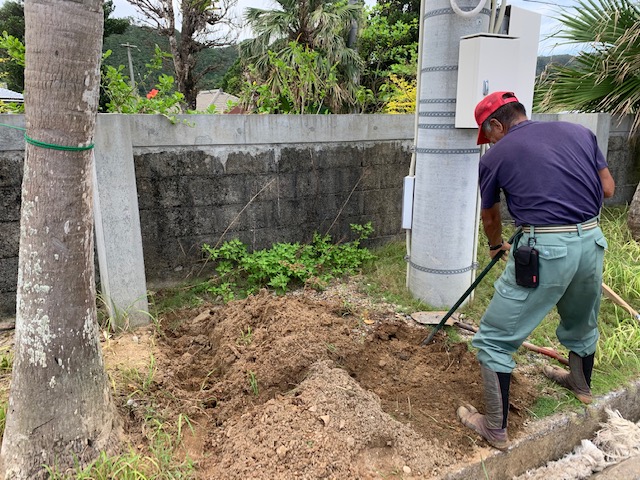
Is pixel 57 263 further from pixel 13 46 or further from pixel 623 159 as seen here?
pixel 623 159

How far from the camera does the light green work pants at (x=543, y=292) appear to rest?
239 cm

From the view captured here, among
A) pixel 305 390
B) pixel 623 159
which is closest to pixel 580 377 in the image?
pixel 305 390

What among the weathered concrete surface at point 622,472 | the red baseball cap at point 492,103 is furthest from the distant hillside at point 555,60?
the weathered concrete surface at point 622,472

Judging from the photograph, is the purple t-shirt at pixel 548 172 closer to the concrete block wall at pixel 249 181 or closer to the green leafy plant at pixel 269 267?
the green leafy plant at pixel 269 267

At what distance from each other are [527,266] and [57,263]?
2204 millimetres

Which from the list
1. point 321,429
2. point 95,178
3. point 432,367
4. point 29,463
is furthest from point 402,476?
point 95,178

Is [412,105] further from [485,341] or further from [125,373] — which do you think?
[125,373]

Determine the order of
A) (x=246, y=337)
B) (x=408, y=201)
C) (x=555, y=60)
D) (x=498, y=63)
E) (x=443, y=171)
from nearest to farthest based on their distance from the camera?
1. (x=246, y=337)
2. (x=498, y=63)
3. (x=443, y=171)
4. (x=408, y=201)
5. (x=555, y=60)

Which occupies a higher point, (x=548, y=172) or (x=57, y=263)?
(x=548, y=172)

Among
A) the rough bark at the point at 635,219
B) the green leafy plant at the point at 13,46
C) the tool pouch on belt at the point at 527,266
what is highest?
the green leafy plant at the point at 13,46

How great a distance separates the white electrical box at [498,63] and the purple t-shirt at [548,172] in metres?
1.06

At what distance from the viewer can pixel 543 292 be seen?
2.41 m

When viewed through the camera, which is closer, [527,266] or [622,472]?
[527,266]

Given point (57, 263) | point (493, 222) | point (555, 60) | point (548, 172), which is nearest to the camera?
point (57, 263)
